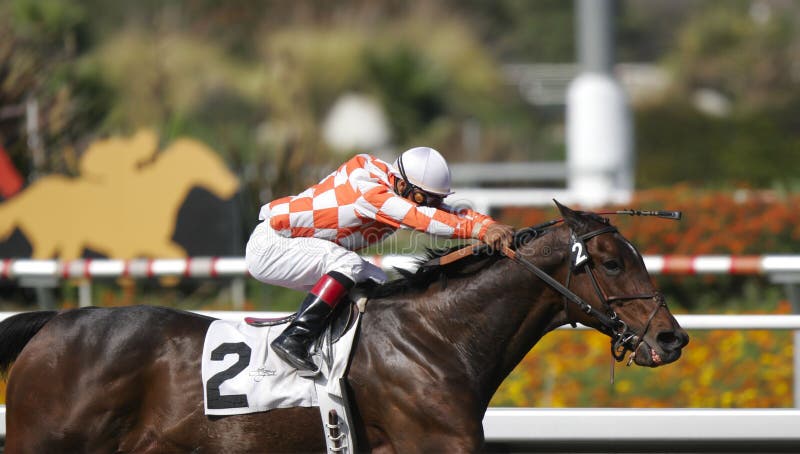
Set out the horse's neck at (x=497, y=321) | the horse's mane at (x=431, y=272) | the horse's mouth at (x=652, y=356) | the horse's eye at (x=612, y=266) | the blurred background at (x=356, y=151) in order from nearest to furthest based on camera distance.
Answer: the horse's mouth at (x=652, y=356) < the horse's eye at (x=612, y=266) < the horse's neck at (x=497, y=321) < the horse's mane at (x=431, y=272) < the blurred background at (x=356, y=151)

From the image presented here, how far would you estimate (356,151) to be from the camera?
10.9 meters

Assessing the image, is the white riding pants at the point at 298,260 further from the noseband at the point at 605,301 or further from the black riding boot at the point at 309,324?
the noseband at the point at 605,301

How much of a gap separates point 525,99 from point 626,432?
2541 centimetres

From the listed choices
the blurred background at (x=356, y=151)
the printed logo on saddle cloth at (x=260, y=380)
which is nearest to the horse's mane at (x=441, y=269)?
the printed logo on saddle cloth at (x=260, y=380)

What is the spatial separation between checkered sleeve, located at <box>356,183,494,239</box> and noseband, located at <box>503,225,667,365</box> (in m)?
0.17

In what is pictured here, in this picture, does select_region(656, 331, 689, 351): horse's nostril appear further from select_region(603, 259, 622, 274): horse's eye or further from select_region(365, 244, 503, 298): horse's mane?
select_region(365, 244, 503, 298): horse's mane

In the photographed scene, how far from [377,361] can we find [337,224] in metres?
0.57

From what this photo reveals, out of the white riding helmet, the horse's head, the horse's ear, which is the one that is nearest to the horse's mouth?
the horse's head

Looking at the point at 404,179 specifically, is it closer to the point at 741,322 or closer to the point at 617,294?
the point at 617,294

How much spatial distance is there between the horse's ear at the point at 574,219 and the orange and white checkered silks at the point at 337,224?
0.28 metres

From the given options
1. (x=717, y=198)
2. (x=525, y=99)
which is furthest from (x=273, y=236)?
(x=525, y=99)

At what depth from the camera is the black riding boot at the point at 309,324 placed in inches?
166

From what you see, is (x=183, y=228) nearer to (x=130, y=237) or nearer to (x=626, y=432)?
(x=130, y=237)

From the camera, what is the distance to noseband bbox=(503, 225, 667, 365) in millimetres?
4137
